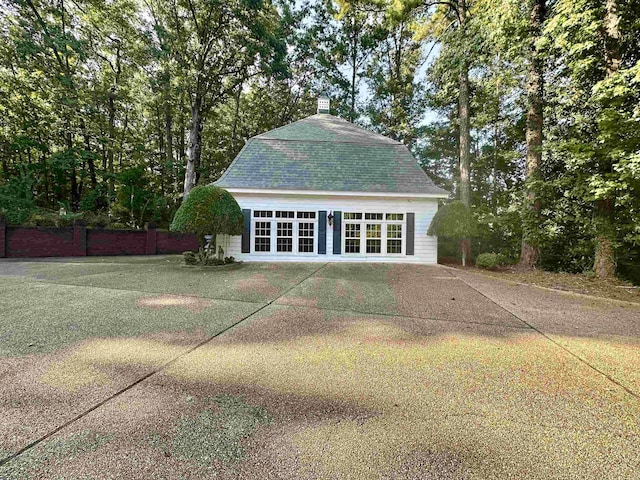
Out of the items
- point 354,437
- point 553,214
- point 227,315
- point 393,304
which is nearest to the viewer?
point 354,437

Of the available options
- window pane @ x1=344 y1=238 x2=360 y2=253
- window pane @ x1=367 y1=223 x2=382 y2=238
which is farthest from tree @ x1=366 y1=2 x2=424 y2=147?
window pane @ x1=344 y1=238 x2=360 y2=253

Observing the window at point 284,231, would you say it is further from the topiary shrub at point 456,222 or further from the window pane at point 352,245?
the topiary shrub at point 456,222

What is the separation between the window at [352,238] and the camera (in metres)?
11.5

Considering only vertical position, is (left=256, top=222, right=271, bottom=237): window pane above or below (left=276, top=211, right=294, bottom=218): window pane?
below

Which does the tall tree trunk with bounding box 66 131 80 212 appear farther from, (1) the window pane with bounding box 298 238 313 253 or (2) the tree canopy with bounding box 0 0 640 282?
(1) the window pane with bounding box 298 238 313 253

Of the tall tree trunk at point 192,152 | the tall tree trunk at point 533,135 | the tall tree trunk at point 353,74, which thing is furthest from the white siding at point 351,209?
the tall tree trunk at point 353,74

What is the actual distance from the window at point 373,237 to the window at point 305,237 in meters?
2.24

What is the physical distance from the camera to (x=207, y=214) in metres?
8.87

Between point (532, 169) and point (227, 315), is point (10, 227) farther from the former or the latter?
point (532, 169)

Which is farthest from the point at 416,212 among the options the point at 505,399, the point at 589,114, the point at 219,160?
the point at 219,160

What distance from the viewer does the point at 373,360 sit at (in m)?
2.92

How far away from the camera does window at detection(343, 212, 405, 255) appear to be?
37.8 feet

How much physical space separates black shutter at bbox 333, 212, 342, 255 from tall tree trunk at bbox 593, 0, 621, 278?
745 centimetres

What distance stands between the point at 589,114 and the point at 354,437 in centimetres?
1171
